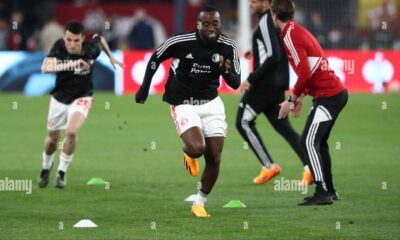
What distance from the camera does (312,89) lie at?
12.6 metres

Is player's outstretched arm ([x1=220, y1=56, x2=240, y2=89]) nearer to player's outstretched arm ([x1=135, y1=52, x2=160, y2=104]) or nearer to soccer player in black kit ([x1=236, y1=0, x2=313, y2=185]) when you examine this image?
player's outstretched arm ([x1=135, y1=52, x2=160, y2=104])

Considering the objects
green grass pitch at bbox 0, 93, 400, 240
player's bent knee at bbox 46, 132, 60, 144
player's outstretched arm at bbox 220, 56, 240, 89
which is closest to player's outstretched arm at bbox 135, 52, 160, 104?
player's outstretched arm at bbox 220, 56, 240, 89

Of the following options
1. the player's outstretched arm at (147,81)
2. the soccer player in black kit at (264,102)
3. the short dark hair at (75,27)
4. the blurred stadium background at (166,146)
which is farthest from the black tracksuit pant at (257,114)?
the player's outstretched arm at (147,81)

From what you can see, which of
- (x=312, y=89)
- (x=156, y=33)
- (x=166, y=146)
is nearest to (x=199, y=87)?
(x=312, y=89)

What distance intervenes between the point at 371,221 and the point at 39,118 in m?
13.6

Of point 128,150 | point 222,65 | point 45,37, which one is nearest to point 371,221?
point 222,65

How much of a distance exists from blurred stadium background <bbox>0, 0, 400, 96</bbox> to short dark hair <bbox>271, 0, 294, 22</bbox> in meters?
10.4

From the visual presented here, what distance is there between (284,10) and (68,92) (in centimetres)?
363

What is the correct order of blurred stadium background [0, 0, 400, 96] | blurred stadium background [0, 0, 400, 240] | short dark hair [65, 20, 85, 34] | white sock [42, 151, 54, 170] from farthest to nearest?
blurred stadium background [0, 0, 400, 96] → white sock [42, 151, 54, 170] → short dark hair [65, 20, 85, 34] → blurred stadium background [0, 0, 400, 240]

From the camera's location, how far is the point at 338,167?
54.5 ft

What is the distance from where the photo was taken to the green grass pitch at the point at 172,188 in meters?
10.9

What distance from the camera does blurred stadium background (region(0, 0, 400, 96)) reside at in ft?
92.7

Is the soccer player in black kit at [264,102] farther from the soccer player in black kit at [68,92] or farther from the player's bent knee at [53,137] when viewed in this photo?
the player's bent knee at [53,137]

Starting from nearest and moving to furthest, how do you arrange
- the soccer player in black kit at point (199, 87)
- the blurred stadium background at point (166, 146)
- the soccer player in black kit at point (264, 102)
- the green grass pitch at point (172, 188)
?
the green grass pitch at point (172, 188), the blurred stadium background at point (166, 146), the soccer player in black kit at point (199, 87), the soccer player in black kit at point (264, 102)
